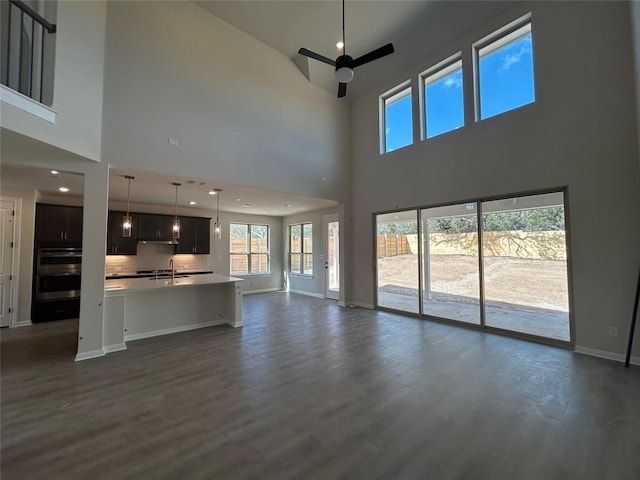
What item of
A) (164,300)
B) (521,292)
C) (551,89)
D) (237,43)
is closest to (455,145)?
(551,89)

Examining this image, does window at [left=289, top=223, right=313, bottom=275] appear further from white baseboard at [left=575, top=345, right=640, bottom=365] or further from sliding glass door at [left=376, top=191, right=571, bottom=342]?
white baseboard at [left=575, top=345, right=640, bottom=365]

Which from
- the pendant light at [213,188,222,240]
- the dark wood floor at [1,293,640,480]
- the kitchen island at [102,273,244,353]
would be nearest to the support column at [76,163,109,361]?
the kitchen island at [102,273,244,353]

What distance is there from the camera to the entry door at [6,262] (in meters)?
5.07

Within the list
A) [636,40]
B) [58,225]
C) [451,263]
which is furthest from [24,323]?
[636,40]

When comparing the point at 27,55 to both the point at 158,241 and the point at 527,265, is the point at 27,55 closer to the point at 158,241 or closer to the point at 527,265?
the point at 158,241

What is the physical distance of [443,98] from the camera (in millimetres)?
5578

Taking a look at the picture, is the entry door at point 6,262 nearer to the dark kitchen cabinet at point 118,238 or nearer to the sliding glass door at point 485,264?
the dark kitchen cabinet at point 118,238

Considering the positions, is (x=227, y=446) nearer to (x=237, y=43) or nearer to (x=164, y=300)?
(x=164, y=300)

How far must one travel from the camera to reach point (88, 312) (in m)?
3.70

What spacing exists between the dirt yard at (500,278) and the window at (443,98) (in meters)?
2.60

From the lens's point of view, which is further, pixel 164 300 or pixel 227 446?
pixel 164 300

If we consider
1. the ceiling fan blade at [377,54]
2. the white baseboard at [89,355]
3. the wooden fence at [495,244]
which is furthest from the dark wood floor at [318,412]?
the ceiling fan blade at [377,54]

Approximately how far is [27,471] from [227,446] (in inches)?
48.1

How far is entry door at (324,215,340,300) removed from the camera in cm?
784
